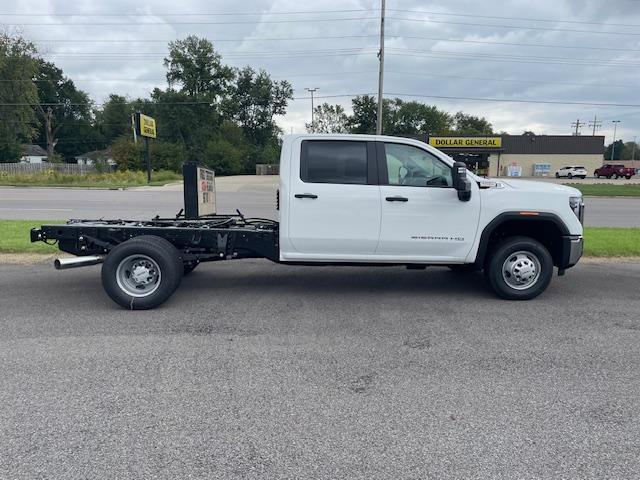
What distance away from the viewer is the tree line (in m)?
65.6

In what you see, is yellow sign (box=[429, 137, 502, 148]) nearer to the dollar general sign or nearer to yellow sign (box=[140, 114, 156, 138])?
yellow sign (box=[140, 114, 156, 138])

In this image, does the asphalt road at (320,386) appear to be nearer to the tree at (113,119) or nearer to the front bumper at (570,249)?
the front bumper at (570,249)

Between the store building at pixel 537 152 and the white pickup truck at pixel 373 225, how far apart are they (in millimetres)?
60962

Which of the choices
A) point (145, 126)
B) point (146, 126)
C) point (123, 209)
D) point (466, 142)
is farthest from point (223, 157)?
point (123, 209)

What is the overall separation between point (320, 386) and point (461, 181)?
318 cm

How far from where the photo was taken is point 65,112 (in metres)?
100

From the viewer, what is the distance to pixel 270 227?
21.5 ft

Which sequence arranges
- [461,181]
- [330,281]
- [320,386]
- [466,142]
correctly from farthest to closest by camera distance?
1. [466,142]
2. [330,281]
3. [461,181]
4. [320,386]

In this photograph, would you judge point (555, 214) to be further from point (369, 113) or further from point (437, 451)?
point (369, 113)

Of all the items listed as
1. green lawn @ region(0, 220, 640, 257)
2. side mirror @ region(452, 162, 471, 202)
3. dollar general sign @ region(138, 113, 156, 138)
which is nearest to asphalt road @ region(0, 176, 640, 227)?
green lawn @ region(0, 220, 640, 257)

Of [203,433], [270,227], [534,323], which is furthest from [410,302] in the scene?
[203,433]

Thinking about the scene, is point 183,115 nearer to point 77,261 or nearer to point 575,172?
point 575,172

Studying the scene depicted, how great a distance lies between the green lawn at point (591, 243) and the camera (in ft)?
30.6

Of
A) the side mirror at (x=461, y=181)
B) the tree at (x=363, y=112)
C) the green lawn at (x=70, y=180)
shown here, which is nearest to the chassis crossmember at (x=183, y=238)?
the side mirror at (x=461, y=181)
